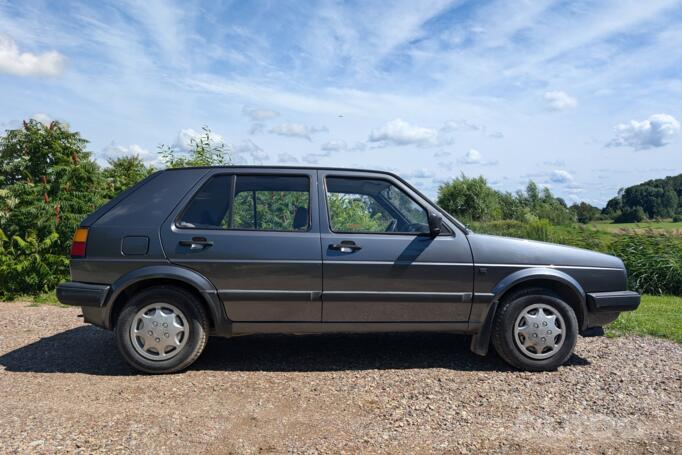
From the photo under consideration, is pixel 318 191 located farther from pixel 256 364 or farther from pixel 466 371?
pixel 466 371

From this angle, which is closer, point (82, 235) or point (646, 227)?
point (82, 235)

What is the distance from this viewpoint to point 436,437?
3.34 metres

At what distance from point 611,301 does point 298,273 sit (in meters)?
2.79

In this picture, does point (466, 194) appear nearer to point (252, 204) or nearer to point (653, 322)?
point (653, 322)

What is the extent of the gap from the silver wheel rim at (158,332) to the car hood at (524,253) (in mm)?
2593

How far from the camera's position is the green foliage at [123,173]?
9.41 meters

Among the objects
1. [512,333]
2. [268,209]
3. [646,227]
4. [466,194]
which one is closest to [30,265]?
[268,209]

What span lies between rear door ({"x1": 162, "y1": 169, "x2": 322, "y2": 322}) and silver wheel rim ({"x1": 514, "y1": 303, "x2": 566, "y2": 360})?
176 cm

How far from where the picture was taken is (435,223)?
4.53m

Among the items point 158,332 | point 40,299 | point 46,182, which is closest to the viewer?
point 158,332

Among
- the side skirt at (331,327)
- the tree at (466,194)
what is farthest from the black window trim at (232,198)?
the tree at (466,194)

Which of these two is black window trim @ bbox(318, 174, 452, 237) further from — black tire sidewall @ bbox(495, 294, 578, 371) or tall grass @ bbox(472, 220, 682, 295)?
tall grass @ bbox(472, 220, 682, 295)

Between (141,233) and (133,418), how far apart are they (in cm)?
156

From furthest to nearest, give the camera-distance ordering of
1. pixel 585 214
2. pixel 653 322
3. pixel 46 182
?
1. pixel 585 214
2. pixel 46 182
3. pixel 653 322
